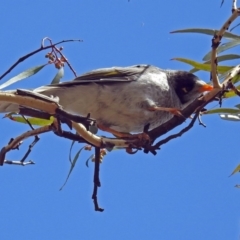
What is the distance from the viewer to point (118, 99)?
141 inches

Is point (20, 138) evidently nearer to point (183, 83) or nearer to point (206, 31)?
point (206, 31)

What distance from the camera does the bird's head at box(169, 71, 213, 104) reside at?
4152 millimetres

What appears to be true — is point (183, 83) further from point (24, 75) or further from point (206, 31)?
point (24, 75)

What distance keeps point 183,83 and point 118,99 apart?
0.86m

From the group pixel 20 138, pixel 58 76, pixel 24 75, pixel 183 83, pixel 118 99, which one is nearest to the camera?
pixel 20 138

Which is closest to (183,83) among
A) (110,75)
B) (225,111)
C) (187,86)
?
(187,86)

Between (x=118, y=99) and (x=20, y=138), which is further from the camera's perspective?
(x=118, y=99)

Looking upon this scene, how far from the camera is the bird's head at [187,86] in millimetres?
4152

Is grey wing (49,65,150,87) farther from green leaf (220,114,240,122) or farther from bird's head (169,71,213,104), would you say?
green leaf (220,114,240,122)

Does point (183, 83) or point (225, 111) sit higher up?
point (183, 83)

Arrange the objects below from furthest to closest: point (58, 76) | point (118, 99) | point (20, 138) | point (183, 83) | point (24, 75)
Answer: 1. point (183, 83)
2. point (118, 99)
3. point (58, 76)
4. point (24, 75)
5. point (20, 138)

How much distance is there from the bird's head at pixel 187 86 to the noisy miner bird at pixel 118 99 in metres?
0.41

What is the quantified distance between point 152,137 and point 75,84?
1.12 meters

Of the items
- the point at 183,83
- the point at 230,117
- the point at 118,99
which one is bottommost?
the point at 230,117
